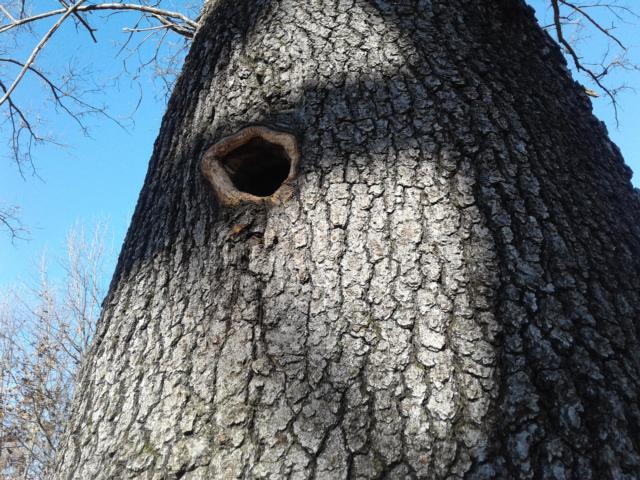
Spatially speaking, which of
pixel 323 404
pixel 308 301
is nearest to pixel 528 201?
pixel 308 301

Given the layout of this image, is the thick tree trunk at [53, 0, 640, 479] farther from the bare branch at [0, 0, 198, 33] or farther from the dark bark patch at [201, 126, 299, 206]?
the bare branch at [0, 0, 198, 33]

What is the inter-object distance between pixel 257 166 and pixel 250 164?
0.11 feet

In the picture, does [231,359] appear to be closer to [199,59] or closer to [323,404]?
[323,404]

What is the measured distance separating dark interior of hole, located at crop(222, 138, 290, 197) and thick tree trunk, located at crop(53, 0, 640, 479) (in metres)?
0.08

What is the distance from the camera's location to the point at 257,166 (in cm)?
170

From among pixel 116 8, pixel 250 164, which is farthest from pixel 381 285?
pixel 116 8

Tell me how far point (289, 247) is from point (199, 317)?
0.31 meters

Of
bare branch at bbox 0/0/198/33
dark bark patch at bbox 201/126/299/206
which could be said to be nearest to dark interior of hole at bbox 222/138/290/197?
dark bark patch at bbox 201/126/299/206

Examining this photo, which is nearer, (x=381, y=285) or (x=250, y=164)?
(x=381, y=285)

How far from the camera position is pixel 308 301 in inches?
48.8

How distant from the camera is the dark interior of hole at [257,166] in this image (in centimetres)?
159

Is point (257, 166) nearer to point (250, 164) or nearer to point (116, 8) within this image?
point (250, 164)

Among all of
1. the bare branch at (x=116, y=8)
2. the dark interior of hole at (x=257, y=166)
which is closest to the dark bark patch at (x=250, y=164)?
the dark interior of hole at (x=257, y=166)

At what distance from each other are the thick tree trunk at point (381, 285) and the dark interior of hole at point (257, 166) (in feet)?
0.25
